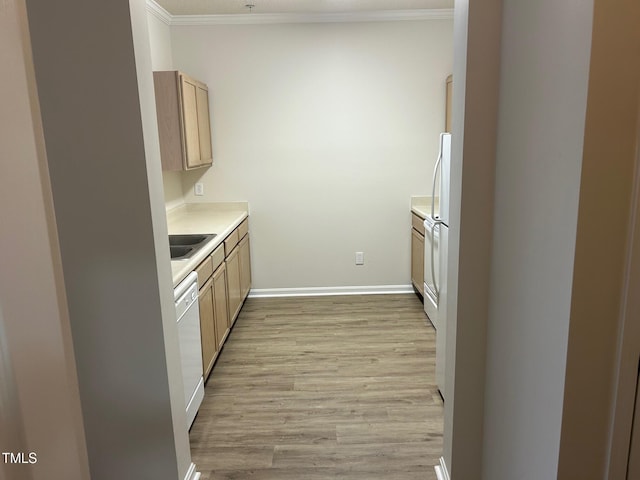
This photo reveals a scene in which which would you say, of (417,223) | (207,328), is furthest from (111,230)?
(417,223)

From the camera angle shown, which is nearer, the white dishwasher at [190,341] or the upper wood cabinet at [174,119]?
the white dishwasher at [190,341]

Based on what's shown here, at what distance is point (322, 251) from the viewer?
191 inches

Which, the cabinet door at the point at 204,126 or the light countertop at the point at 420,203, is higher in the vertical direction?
the cabinet door at the point at 204,126

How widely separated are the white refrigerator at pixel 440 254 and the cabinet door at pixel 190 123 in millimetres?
1925

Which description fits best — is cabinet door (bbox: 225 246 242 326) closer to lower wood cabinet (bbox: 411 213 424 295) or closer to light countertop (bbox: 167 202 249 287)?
light countertop (bbox: 167 202 249 287)

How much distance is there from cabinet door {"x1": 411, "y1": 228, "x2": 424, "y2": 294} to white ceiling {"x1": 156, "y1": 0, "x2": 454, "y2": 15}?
2049 millimetres

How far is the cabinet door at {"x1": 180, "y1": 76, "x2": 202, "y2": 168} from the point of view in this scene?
3664 mm

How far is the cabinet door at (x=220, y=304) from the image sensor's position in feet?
10.6

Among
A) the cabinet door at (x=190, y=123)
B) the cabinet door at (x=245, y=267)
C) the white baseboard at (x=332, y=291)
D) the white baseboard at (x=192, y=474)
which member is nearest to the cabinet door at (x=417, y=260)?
the white baseboard at (x=332, y=291)

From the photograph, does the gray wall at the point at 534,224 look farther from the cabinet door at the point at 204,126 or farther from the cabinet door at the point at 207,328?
the cabinet door at the point at 204,126

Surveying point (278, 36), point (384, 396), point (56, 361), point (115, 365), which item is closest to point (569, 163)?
point (56, 361)

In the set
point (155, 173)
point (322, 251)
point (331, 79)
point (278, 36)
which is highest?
point (278, 36)

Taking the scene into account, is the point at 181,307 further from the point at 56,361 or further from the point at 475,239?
the point at 56,361

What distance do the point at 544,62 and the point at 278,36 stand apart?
3.64 meters
